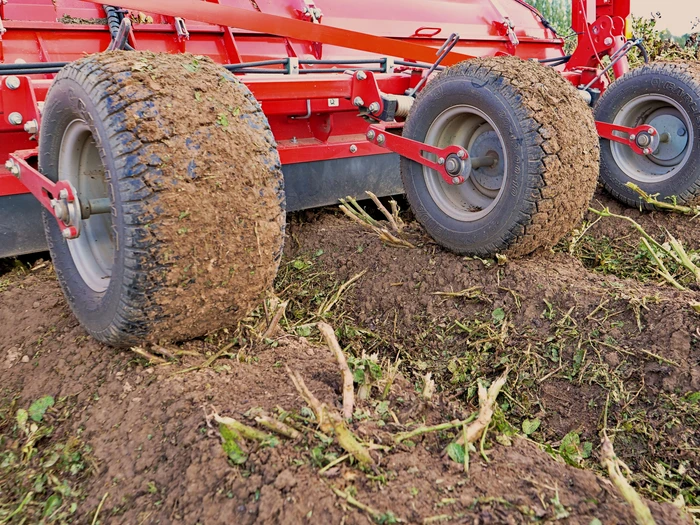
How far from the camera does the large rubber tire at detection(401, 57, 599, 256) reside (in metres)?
2.67

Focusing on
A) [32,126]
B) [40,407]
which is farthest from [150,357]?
[32,126]

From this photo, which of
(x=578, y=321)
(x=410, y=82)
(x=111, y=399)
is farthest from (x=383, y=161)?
(x=111, y=399)

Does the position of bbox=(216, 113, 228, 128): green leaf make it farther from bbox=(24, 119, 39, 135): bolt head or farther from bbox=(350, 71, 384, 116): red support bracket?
bbox=(350, 71, 384, 116): red support bracket

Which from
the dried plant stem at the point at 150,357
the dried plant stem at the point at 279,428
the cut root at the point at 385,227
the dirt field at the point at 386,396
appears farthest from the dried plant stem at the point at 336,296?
the dried plant stem at the point at 279,428

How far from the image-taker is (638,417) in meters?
2.24

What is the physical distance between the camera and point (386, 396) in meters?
1.94

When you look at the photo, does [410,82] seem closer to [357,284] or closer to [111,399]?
[357,284]

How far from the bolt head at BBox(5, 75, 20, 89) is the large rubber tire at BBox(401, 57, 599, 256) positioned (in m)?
1.77

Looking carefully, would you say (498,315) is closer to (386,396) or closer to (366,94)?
(386,396)

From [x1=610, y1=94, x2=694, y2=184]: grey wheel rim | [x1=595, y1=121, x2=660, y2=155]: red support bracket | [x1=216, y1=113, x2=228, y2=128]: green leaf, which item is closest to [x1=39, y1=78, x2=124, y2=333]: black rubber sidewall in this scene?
[x1=216, y1=113, x2=228, y2=128]: green leaf

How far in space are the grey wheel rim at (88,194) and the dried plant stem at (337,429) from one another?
101cm

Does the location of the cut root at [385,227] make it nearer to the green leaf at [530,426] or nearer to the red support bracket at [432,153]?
the red support bracket at [432,153]

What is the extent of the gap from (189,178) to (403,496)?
1092 mm

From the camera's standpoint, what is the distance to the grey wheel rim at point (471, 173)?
9.96ft
